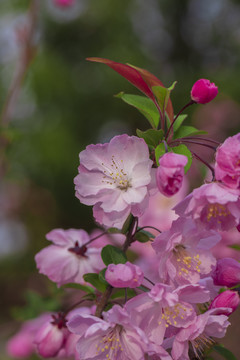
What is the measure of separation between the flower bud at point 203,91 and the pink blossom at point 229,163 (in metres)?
0.10

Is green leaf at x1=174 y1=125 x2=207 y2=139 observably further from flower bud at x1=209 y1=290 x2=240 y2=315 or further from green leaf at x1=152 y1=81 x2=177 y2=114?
flower bud at x1=209 y1=290 x2=240 y2=315

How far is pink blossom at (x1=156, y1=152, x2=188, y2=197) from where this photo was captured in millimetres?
561

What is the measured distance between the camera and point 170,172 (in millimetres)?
560

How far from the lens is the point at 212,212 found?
0.59 m

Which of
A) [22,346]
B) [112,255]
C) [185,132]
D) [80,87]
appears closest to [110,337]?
[112,255]

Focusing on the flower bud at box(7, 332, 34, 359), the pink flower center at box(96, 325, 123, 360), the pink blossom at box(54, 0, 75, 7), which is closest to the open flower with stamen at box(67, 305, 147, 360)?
the pink flower center at box(96, 325, 123, 360)

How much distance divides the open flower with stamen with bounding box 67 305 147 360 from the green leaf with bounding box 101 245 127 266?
87 millimetres

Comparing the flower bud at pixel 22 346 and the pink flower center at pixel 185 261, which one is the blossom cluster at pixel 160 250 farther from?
the flower bud at pixel 22 346

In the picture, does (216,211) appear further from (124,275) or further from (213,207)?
(124,275)

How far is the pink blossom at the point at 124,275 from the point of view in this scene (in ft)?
1.93

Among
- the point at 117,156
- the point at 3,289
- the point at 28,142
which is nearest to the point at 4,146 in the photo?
the point at 117,156

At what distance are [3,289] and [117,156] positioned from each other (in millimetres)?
4847

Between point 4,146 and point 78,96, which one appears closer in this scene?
point 4,146

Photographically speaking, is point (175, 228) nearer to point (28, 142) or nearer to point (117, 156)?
point (117, 156)
